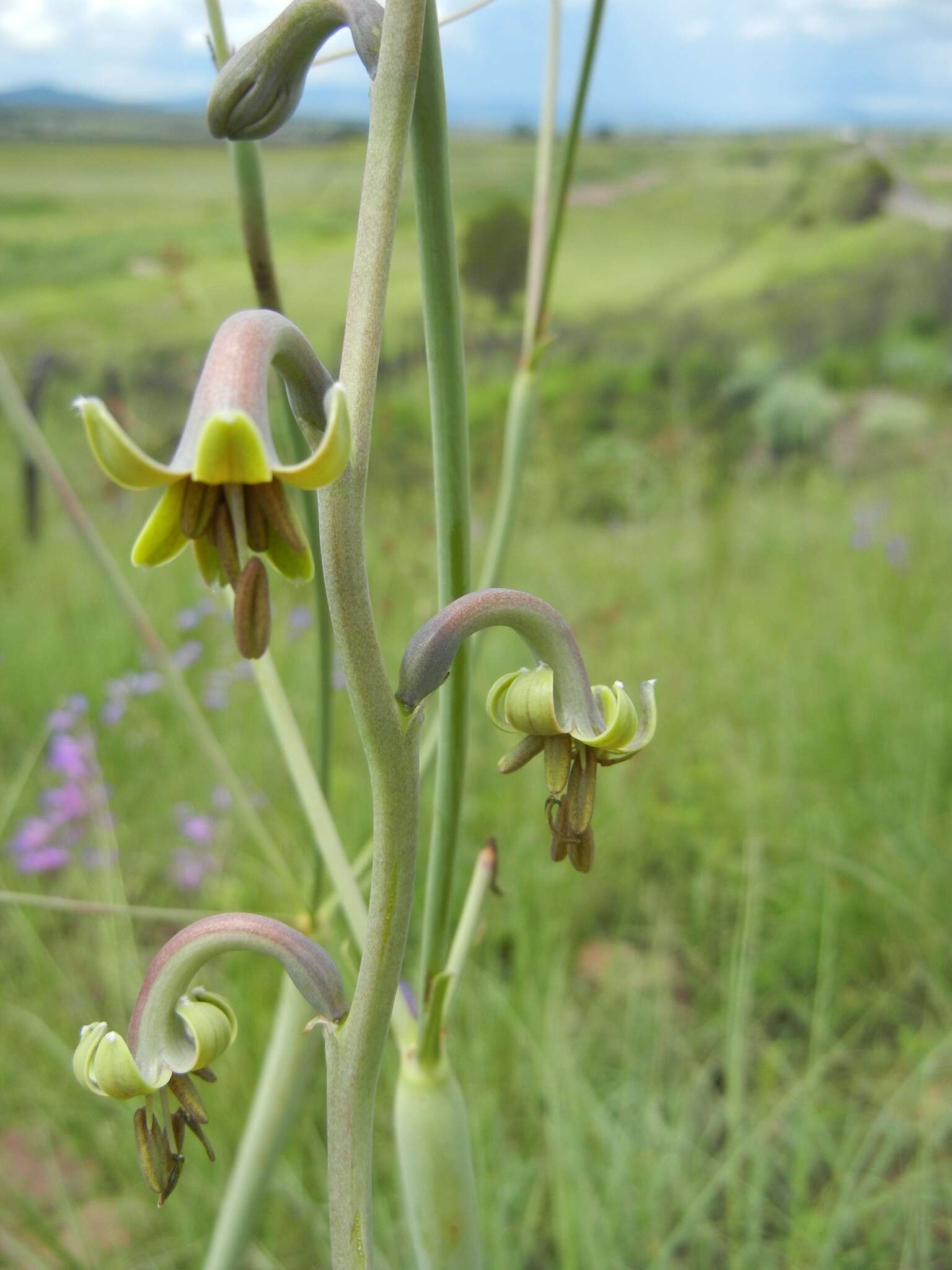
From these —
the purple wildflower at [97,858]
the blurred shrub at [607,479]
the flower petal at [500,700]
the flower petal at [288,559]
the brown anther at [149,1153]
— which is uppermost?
the flower petal at [288,559]

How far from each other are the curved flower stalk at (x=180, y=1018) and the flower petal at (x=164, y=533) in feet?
0.44

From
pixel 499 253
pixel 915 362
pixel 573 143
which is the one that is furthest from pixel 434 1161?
pixel 915 362

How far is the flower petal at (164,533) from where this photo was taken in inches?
11.3

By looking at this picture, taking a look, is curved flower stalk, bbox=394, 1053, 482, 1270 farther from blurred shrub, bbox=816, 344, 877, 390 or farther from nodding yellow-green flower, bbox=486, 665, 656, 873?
blurred shrub, bbox=816, 344, 877, 390

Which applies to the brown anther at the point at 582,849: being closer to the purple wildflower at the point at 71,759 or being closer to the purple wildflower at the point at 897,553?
the purple wildflower at the point at 71,759

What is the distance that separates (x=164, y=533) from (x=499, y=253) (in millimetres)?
2738

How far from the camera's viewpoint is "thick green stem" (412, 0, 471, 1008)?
1.26ft

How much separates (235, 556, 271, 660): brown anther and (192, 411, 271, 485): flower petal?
0.10 feet

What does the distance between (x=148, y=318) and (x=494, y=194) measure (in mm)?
1396

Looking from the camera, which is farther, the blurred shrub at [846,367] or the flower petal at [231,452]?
the blurred shrub at [846,367]

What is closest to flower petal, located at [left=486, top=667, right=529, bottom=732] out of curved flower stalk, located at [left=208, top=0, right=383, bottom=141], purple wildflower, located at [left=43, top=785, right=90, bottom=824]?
curved flower stalk, located at [left=208, top=0, right=383, bottom=141]

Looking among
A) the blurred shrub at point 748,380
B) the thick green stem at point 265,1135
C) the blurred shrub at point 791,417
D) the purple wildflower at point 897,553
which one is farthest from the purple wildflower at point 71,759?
the blurred shrub at point 748,380

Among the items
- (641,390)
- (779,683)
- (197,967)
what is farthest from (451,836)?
(641,390)

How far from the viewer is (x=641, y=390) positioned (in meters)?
4.95
